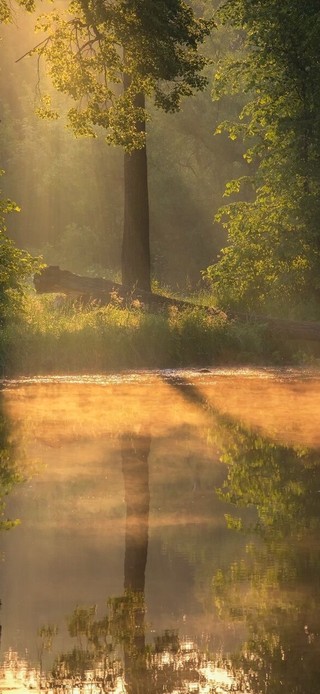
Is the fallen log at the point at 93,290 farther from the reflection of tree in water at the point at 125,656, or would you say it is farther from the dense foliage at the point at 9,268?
the reflection of tree in water at the point at 125,656

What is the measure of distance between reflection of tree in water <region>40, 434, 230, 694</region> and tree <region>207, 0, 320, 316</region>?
1978cm

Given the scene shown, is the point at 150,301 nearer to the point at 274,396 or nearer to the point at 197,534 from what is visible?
the point at 274,396

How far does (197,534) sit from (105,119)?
16.8 m

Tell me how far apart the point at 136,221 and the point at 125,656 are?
23.1 metres

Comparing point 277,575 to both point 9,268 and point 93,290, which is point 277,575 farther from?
point 93,290

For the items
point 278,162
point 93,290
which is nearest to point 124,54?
point 278,162

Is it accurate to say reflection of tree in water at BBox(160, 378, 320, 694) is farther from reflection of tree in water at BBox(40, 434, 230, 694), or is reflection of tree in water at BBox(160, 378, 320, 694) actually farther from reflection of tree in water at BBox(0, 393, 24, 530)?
reflection of tree in water at BBox(0, 393, 24, 530)

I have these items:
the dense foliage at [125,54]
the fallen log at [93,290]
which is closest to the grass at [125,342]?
the fallen log at [93,290]

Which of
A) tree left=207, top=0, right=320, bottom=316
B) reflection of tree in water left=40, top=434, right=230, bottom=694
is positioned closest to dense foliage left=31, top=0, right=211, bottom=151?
tree left=207, top=0, right=320, bottom=316

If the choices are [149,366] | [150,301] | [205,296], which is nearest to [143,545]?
[149,366]

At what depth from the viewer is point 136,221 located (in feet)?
95.8

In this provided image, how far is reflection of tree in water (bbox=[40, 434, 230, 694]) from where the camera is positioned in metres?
6.13

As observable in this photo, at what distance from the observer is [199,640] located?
678cm

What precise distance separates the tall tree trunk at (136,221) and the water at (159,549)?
1244 cm
